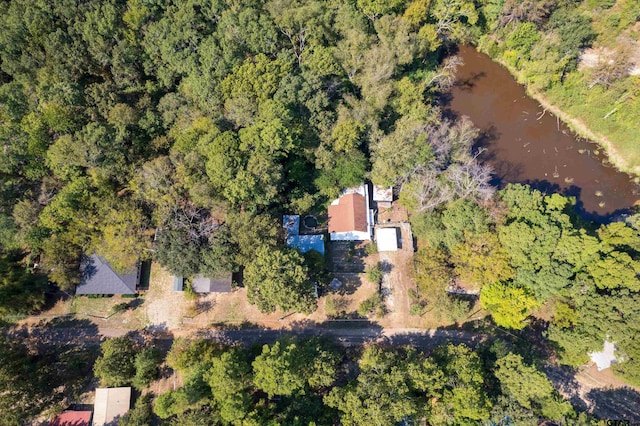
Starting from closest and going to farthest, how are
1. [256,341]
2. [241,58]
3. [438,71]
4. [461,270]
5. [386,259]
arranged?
[461,270]
[256,341]
[386,259]
[241,58]
[438,71]

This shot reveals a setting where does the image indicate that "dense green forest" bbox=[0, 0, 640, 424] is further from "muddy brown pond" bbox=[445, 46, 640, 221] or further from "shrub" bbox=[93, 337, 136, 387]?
"shrub" bbox=[93, 337, 136, 387]

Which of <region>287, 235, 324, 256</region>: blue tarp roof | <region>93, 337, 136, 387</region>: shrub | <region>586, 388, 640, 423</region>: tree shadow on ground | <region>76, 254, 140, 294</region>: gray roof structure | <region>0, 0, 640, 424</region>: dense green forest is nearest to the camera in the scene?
<region>0, 0, 640, 424</region>: dense green forest

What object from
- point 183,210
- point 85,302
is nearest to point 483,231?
point 183,210

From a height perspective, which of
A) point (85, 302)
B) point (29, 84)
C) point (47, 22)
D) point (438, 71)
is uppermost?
point (47, 22)

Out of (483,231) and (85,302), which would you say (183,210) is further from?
(483,231)

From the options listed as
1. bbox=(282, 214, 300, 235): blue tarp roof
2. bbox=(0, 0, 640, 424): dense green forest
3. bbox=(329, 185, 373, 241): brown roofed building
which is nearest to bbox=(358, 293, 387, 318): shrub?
bbox=(0, 0, 640, 424): dense green forest
